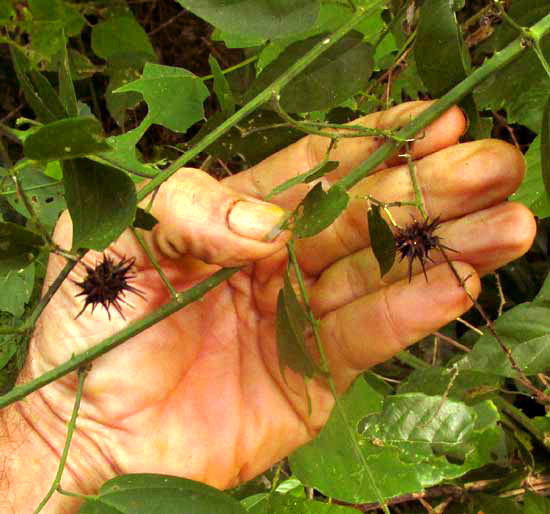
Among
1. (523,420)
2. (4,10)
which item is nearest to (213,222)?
(4,10)

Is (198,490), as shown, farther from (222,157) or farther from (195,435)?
(222,157)

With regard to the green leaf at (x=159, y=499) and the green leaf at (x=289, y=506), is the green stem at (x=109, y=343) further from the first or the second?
the green leaf at (x=289, y=506)

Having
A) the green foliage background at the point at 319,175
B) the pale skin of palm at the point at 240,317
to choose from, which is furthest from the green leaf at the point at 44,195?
the pale skin of palm at the point at 240,317

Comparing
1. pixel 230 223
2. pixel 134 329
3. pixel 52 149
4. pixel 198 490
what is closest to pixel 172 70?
pixel 230 223

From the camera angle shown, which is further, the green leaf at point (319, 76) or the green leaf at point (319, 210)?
the green leaf at point (319, 76)

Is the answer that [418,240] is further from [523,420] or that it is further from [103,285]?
[523,420]

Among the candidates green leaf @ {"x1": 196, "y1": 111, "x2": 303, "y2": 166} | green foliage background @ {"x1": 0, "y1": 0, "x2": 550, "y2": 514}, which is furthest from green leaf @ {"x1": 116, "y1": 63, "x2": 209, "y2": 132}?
green leaf @ {"x1": 196, "y1": 111, "x2": 303, "y2": 166}
